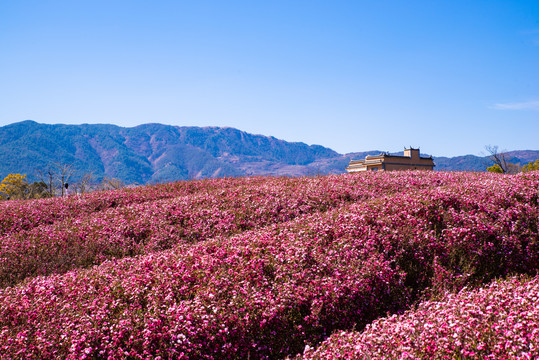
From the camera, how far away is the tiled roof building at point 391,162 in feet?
340

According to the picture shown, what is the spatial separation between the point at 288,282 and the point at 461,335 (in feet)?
11.4

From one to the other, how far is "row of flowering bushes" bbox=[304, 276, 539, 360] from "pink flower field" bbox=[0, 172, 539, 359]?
0.03 meters

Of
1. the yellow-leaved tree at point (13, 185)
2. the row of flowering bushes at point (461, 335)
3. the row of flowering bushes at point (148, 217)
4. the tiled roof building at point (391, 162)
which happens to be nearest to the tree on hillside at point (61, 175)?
the row of flowering bushes at point (148, 217)

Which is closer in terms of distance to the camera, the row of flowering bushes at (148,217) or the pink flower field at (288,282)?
the pink flower field at (288,282)

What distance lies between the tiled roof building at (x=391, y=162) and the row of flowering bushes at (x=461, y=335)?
92936 mm

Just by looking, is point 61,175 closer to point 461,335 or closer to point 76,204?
point 76,204

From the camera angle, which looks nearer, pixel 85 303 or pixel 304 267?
pixel 85 303

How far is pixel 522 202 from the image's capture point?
11.7 metres

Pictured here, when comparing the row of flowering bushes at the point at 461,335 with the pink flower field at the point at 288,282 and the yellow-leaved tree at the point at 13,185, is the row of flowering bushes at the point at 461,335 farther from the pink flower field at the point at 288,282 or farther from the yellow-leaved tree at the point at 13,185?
the yellow-leaved tree at the point at 13,185

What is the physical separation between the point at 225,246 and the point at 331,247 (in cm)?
277

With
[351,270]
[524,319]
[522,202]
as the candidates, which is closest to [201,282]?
[351,270]

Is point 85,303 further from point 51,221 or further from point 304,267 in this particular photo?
point 51,221

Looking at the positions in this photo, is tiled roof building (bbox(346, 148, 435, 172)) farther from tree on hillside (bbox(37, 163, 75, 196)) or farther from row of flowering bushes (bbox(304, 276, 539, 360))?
row of flowering bushes (bbox(304, 276, 539, 360))

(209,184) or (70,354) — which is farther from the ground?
(209,184)
